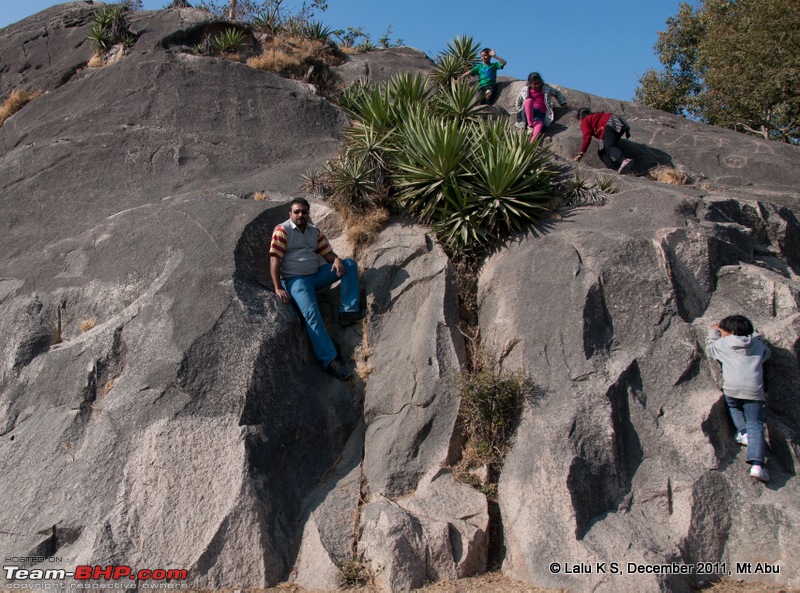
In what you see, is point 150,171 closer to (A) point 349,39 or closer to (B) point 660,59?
(A) point 349,39

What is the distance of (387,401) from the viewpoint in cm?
719

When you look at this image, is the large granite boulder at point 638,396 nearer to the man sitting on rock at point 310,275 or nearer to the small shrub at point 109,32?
the man sitting on rock at point 310,275

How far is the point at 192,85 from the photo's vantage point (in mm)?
11812

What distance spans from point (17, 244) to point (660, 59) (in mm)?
22131

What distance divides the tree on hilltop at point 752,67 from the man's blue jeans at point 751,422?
14884 mm

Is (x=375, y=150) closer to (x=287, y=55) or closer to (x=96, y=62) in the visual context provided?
(x=287, y=55)

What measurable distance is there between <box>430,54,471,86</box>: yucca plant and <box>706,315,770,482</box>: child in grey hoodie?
858cm

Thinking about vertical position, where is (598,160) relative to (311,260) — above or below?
above

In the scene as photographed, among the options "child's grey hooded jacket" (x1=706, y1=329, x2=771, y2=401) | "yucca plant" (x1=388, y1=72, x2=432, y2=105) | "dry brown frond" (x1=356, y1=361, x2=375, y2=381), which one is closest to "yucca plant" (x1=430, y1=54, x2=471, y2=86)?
"yucca plant" (x1=388, y1=72, x2=432, y2=105)

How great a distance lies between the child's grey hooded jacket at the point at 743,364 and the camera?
6402 mm

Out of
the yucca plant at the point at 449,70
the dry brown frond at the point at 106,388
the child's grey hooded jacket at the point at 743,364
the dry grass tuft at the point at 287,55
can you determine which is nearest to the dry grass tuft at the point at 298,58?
the dry grass tuft at the point at 287,55

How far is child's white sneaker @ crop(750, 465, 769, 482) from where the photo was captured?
6.15 meters

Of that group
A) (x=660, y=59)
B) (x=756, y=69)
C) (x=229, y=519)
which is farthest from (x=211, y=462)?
(x=660, y=59)

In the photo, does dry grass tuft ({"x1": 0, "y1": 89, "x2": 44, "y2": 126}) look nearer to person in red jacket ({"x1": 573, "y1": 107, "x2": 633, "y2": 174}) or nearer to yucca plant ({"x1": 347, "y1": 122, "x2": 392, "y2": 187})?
yucca plant ({"x1": 347, "y1": 122, "x2": 392, "y2": 187})
